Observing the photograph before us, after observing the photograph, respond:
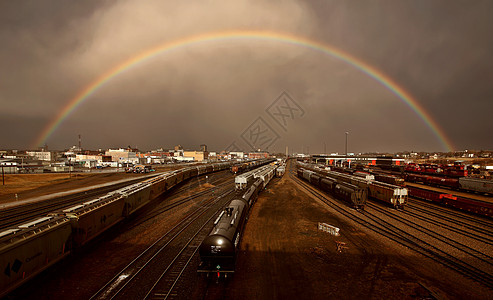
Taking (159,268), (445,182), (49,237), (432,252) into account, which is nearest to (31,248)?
(49,237)

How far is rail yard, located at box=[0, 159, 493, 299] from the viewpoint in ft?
38.0

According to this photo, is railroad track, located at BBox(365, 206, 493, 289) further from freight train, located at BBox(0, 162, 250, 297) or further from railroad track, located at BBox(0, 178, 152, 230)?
railroad track, located at BBox(0, 178, 152, 230)

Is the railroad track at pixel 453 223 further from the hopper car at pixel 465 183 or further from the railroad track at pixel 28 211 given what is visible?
the railroad track at pixel 28 211

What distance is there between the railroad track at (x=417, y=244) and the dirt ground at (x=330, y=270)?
3.57 ft

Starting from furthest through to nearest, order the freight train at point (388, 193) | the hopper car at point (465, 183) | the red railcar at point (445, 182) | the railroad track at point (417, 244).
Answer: the red railcar at point (445, 182) → the hopper car at point (465, 183) → the freight train at point (388, 193) → the railroad track at point (417, 244)

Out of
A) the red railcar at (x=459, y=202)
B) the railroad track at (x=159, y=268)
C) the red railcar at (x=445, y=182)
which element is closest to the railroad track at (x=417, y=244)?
the red railcar at (x=459, y=202)

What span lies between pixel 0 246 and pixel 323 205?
32.2m

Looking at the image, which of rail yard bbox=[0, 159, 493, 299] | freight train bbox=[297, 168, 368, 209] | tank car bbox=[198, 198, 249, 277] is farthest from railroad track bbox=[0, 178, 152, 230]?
freight train bbox=[297, 168, 368, 209]

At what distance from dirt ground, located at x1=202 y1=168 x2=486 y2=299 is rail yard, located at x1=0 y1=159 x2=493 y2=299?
0.07 m

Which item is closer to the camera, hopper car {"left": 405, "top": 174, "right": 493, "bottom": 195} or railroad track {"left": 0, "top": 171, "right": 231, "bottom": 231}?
railroad track {"left": 0, "top": 171, "right": 231, "bottom": 231}

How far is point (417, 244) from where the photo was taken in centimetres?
1820

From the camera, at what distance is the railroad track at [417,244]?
1388cm

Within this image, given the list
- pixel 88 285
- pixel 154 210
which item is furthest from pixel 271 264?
pixel 154 210

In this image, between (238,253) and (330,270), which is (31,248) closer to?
(238,253)
